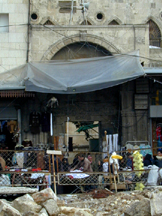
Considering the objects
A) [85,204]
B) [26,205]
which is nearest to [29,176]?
[85,204]

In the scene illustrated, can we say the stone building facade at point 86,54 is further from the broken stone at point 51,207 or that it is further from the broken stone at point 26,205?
the broken stone at point 51,207

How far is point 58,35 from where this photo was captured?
18.2 meters

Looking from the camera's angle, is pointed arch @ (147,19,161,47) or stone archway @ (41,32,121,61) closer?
stone archway @ (41,32,121,61)

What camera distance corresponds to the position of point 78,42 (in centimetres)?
1833

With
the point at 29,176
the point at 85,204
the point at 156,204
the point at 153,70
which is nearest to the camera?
the point at 156,204

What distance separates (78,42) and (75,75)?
9.74 feet

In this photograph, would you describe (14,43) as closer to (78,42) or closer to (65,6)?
(78,42)

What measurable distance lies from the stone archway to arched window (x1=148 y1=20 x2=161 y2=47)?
16.0 feet

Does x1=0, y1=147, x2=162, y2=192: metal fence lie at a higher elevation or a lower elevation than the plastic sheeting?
lower

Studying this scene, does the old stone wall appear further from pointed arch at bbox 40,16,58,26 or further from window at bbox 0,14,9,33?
pointed arch at bbox 40,16,58,26

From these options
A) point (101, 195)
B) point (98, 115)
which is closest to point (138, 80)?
point (98, 115)

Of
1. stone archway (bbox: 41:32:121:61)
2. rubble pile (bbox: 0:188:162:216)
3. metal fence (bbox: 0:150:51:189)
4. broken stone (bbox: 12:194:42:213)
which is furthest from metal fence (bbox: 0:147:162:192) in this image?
stone archway (bbox: 41:32:121:61)

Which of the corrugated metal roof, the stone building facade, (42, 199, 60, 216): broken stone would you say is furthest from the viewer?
the stone building facade

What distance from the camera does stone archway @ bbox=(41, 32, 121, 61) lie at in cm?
1817
